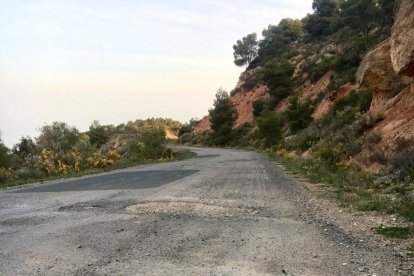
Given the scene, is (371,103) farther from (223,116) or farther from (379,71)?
(223,116)

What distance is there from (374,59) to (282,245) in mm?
18447

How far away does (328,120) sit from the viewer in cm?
3098

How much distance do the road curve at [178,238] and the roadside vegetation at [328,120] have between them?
1.57 m

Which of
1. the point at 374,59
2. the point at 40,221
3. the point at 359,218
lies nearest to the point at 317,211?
the point at 359,218

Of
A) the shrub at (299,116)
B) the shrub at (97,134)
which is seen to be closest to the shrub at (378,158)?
the shrub at (299,116)

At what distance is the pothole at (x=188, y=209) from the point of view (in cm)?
924

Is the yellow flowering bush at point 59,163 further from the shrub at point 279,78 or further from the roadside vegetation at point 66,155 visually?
the shrub at point 279,78

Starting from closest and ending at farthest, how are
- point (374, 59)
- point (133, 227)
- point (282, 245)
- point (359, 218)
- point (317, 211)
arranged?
point (282, 245) < point (133, 227) < point (359, 218) < point (317, 211) < point (374, 59)

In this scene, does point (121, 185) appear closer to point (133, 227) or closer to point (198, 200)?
point (198, 200)

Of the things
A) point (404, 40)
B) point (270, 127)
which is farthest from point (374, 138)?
point (270, 127)

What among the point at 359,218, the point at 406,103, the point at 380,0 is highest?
the point at 380,0

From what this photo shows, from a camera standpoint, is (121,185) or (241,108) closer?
(121,185)

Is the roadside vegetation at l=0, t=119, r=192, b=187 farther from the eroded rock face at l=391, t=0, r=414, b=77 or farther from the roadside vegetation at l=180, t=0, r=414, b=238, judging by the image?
the eroded rock face at l=391, t=0, r=414, b=77

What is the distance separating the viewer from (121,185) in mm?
15656
